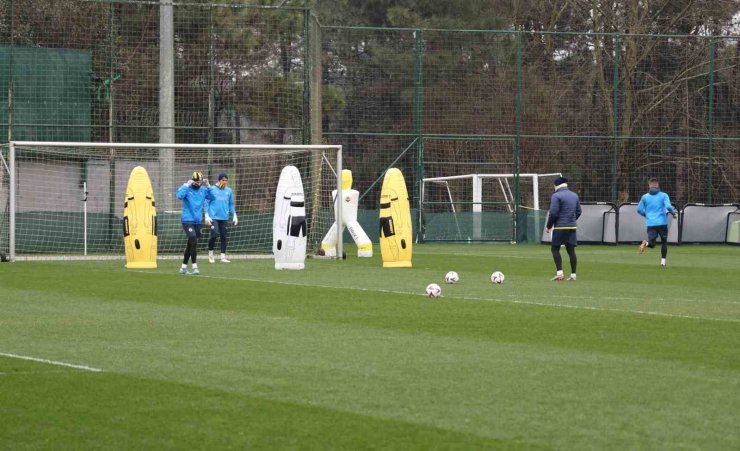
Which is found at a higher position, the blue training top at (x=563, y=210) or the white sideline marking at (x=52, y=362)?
the blue training top at (x=563, y=210)

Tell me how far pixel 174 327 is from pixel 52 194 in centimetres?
2029

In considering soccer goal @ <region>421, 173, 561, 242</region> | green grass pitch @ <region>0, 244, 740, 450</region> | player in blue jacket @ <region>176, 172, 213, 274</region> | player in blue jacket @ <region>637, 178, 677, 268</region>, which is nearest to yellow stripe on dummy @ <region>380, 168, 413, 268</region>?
player in blue jacket @ <region>176, 172, 213, 274</region>

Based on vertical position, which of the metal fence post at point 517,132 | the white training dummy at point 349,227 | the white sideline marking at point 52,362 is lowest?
the white sideline marking at point 52,362

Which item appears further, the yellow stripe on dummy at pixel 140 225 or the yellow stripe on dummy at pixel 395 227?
the yellow stripe on dummy at pixel 395 227

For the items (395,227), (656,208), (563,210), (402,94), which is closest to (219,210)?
(395,227)

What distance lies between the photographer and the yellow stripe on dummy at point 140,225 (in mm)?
25078

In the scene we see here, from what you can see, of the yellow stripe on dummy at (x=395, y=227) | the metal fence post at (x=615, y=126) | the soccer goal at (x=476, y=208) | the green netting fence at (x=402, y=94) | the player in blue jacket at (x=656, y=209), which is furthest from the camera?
the metal fence post at (x=615, y=126)

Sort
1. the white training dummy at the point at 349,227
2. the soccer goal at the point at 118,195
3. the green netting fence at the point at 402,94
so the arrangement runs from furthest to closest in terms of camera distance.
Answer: the green netting fence at the point at 402,94 < the soccer goal at the point at 118,195 < the white training dummy at the point at 349,227

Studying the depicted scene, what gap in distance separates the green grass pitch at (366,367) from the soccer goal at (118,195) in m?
11.7

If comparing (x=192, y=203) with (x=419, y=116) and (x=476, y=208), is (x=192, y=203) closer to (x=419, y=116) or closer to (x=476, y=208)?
(x=419, y=116)

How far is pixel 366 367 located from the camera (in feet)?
33.9

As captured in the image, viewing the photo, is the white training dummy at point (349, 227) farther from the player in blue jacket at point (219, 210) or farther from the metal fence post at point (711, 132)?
the metal fence post at point (711, 132)

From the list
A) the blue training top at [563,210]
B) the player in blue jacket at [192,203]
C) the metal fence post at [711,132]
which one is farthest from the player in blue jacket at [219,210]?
the metal fence post at [711,132]

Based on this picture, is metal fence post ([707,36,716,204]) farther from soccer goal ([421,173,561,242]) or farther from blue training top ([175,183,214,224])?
blue training top ([175,183,214,224])
